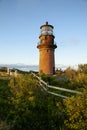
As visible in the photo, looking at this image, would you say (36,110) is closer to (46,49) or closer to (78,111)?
(78,111)

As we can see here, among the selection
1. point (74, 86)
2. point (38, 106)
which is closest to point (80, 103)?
point (38, 106)

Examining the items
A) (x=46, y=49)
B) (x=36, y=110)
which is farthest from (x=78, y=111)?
(x=46, y=49)

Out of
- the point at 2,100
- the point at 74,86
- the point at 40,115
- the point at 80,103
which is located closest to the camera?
the point at 80,103

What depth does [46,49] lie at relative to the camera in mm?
33781

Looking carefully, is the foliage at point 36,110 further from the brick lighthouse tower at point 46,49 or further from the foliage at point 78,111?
the brick lighthouse tower at point 46,49

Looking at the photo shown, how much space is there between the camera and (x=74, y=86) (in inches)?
871

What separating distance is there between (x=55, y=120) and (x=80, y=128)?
347cm

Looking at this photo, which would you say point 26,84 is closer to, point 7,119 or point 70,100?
point 7,119

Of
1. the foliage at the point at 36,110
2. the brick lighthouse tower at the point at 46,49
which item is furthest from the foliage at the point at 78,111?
the brick lighthouse tower at the point at 46,49

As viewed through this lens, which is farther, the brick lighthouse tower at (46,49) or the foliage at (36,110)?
the brick lighthouse tower at (46,49)

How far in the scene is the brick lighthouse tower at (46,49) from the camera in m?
33.2

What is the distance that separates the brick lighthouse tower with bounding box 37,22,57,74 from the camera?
33219 millimetres

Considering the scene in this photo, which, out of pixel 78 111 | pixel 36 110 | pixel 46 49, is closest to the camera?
pixel 78 111

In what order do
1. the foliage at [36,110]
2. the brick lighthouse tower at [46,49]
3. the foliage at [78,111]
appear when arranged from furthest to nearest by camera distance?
the brick lighthouse tower at [46,49], the foliage at [36,110], the foliage at [78,111]
